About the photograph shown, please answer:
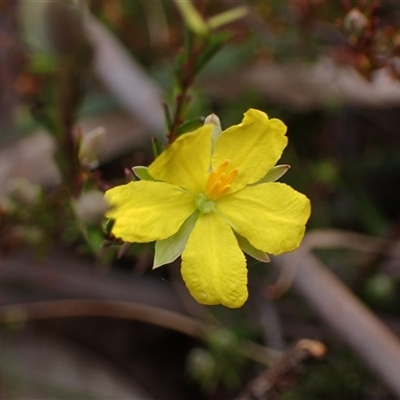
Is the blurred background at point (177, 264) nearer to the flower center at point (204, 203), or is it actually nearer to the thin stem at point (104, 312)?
the thin stem at point (104, 312)

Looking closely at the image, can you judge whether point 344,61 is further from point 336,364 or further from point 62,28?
point 336,364

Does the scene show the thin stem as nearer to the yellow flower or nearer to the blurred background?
the blurred background

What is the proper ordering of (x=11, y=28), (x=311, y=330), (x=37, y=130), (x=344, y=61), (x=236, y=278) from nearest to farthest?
(x=236, y=278) → (x=344, y=61) → (x=311, y=330) → (x=37, y=130) → (x=11, y=28)

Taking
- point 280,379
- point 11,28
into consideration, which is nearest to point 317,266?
point 280,379

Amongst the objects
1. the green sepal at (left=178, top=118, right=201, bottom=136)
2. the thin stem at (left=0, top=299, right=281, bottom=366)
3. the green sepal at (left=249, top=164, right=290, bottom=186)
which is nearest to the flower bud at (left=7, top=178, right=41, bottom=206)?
the green sepal at (left=178, top=118, right=201, bottom=136)

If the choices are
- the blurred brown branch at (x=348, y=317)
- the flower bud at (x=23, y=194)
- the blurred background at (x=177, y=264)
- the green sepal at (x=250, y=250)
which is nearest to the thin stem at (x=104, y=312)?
the blurred background at (x=177, y=264)

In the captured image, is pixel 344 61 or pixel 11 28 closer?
pixel 344 61
